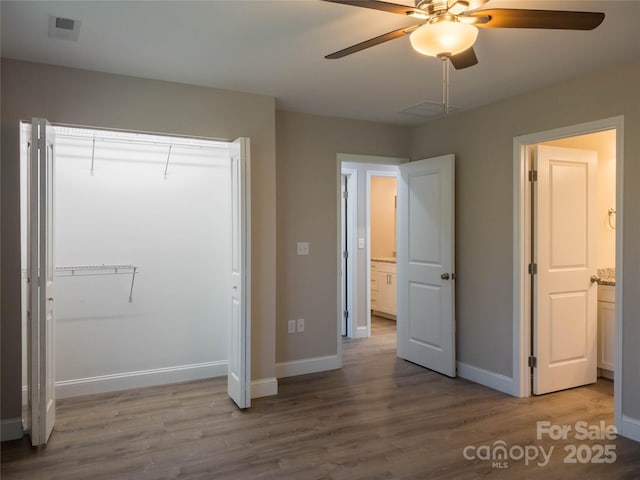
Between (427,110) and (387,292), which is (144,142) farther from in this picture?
(387,292)

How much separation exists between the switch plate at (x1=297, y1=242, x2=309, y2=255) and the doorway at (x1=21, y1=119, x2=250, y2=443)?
0.72 m

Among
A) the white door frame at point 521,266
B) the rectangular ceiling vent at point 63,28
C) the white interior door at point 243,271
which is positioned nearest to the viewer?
the rectangular ceiling vent at point 63,28

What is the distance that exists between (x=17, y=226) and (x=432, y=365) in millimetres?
3658

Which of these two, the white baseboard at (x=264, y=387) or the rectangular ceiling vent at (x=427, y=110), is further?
the rectangular ceiling vent at (x=427, y=110)

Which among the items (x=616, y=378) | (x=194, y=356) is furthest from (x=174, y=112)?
(x=616, y=378)

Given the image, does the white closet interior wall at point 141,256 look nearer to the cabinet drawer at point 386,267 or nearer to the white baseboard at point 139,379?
the white baseboard at point 139,379

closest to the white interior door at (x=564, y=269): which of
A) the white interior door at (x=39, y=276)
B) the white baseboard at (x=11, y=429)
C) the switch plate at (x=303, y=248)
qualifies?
the switch plate at (x=303, y=248)

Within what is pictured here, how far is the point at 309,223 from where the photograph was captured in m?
4.36

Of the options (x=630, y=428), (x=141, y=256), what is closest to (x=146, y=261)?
(x=141, y=256)

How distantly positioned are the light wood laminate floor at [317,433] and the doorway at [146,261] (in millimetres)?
285

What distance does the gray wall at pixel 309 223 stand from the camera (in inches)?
166

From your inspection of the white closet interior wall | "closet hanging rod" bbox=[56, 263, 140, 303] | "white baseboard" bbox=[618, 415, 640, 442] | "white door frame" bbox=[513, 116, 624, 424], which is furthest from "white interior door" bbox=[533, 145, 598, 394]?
"closet hanging rod" bbox=[56, 263, 140, 303]

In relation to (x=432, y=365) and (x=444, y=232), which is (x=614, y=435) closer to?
(x=432, y=365)

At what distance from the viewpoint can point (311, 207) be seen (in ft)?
14.3
